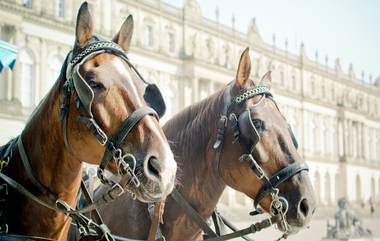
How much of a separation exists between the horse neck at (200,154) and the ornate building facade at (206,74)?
6.91m

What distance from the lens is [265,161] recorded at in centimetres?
327

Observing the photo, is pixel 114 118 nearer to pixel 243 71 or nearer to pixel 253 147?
pixel 253 147

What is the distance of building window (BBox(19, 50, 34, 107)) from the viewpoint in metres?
27.2

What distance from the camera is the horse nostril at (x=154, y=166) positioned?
2.25 meters

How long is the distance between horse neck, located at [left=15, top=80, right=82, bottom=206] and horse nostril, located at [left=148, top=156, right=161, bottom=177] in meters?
0.44

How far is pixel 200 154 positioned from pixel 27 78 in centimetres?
2535

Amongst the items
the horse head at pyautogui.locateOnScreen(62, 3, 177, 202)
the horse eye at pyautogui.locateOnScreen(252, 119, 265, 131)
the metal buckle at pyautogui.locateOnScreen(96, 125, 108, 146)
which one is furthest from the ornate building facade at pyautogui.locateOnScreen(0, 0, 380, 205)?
the metal buckle at pyautogui.locateOnScreen(96, 125, 108, 146)

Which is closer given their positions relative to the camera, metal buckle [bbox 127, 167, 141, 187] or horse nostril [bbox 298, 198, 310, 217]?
metal buckle [bbox 127, 167, 141, 187]

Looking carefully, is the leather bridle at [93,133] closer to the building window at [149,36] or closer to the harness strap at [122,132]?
the harness strap at [122,132]

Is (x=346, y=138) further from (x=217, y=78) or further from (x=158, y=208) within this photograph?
(x=158, y=208)

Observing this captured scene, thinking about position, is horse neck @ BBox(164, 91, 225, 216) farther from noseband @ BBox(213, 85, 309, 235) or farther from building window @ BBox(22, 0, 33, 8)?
building window @ BBox(22, 0, 33, 8)

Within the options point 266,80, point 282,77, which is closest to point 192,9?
point 282,77

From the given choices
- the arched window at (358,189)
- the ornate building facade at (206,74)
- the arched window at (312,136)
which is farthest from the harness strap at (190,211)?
the arched window at (358,189)

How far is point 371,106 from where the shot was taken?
2977 inches
